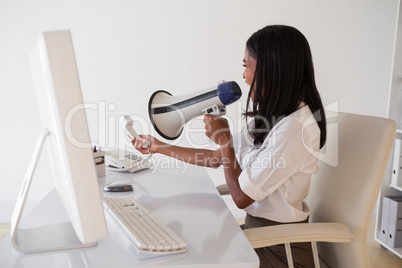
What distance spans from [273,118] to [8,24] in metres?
2.27

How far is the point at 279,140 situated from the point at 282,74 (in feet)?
0.73

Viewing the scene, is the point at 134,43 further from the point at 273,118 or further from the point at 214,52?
the point at 273,118

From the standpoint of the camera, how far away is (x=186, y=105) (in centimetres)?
158

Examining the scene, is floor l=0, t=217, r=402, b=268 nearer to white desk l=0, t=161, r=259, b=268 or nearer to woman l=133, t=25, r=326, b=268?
woman l=133, t=25, r=326, b=268

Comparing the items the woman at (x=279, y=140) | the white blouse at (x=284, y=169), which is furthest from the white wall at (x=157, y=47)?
the white blouse at (x=284, y=169)

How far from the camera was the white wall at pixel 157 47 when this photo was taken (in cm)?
286

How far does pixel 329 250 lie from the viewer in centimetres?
136

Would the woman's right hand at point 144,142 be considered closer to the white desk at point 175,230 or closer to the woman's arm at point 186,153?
the woman's arm at point 186,153

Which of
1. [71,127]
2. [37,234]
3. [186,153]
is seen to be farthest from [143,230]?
[186,153]

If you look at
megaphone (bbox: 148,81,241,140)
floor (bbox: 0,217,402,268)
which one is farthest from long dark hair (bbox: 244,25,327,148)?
floor (bbox: 0,217,402,268)

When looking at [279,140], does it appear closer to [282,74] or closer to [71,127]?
[282,74]

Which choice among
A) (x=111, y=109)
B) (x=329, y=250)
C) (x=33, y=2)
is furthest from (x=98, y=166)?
(x=33, y=2)

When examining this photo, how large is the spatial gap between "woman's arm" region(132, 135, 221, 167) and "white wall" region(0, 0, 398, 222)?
125cm

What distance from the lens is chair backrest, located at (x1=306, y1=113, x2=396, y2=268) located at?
122 cm
